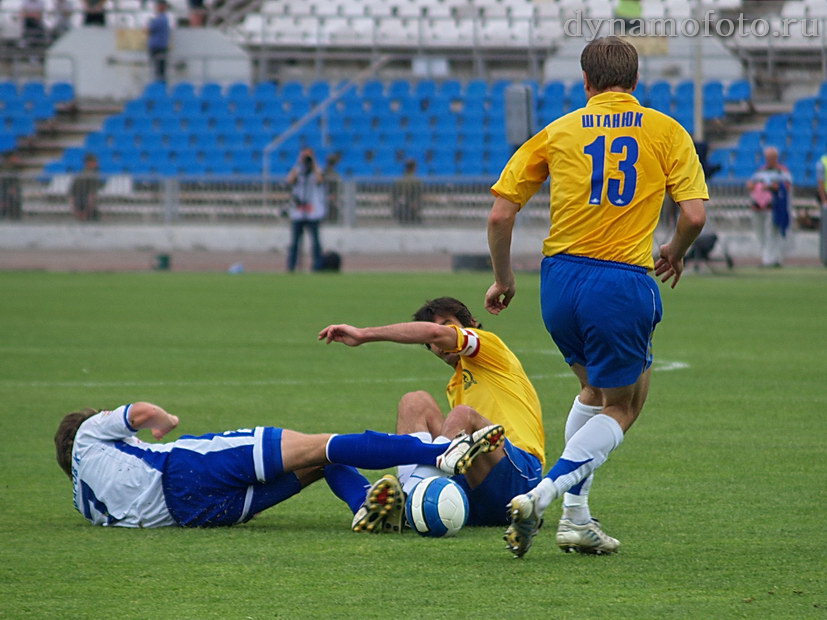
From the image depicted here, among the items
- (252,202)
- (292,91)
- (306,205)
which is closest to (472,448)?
(306,205)

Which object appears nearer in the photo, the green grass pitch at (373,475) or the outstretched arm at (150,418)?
the green grass pitch at (373,475)

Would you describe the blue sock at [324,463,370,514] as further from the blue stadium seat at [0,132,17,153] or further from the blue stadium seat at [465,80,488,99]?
the blue stadium seat at [0,132,17,153]

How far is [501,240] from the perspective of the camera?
18.2 ft

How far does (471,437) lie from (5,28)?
120 feet

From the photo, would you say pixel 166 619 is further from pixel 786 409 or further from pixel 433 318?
pixel 786 409

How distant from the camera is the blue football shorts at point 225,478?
19.8 feet

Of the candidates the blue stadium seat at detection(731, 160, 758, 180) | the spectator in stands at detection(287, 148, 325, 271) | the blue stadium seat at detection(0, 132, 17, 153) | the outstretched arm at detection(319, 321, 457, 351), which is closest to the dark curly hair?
the outstretched arm at detection(319, 321, 457, 351)

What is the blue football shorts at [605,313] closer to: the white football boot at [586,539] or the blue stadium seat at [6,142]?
the white football boot at [586,539]

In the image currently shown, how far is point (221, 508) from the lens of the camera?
6.14m

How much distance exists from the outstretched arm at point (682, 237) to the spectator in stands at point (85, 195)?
25.3 metres

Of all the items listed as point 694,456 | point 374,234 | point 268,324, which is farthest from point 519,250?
point 694,456

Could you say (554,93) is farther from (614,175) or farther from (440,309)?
(614,175)

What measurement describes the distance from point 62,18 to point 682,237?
122 feet

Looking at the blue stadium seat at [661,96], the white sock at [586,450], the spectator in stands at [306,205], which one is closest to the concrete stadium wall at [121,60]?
the blue stadium seat at [661,96]
